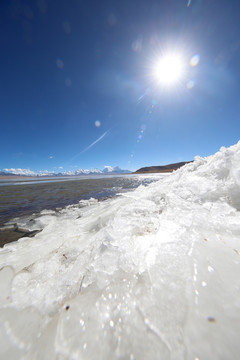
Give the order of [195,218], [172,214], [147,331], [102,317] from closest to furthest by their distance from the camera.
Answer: [147,331] < [102,317] < [195,218] < [172,214]

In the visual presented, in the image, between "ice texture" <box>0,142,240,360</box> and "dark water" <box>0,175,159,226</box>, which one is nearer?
"ice texture" <box>0,142,240,360</box>

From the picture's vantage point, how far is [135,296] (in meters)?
1.30

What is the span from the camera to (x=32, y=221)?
18.1 feet

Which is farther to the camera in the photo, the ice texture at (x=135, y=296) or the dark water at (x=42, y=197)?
the dark water at (x=42, y=197)

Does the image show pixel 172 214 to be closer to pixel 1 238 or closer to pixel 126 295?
pixel 126 295

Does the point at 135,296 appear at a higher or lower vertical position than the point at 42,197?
higher

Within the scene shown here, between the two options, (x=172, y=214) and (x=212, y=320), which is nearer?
(x=212, y=320)

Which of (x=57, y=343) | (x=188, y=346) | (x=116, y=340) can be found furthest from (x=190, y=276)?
(x=57, y=343)

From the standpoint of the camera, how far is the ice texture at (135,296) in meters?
0.99

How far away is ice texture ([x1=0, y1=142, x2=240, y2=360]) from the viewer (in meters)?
0.99

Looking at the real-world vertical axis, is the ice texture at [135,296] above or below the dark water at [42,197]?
above

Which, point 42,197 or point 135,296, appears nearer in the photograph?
point 135,296

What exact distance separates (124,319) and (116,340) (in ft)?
0.46

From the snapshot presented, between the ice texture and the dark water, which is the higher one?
the ice texture
